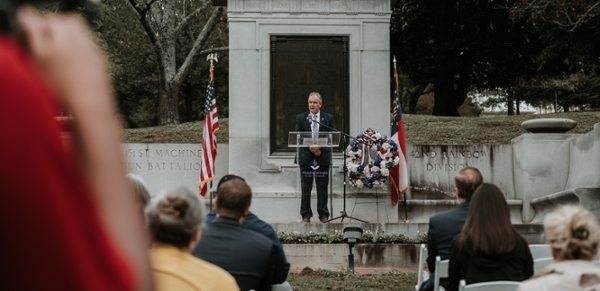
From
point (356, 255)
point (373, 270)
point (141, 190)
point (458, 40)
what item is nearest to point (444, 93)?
point (458, 40)

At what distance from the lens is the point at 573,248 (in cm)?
412

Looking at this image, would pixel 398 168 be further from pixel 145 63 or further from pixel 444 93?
pixel 145 63

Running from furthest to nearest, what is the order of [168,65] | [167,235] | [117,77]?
[117,77], [168,65], [167,235]

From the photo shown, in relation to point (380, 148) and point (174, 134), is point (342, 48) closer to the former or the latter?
point (380, 148)

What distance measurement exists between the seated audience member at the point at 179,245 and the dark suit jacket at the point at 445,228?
3.37 m

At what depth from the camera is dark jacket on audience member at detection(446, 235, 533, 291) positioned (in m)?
5.68

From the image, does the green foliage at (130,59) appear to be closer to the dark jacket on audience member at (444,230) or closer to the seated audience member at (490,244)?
the dark jacket on audience member at (444,230)

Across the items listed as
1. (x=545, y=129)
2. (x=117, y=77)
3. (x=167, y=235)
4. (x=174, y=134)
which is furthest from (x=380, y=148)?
(x=117, y=77)

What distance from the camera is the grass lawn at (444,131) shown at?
2195 centimetres

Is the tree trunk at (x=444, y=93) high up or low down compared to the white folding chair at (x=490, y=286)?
up

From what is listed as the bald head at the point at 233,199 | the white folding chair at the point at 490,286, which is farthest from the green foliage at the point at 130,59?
the white folding chair at the point at 490,286

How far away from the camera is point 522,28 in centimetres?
3291

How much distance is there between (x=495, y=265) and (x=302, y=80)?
35.3 ft

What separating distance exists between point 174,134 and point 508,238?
1798 centimetres
